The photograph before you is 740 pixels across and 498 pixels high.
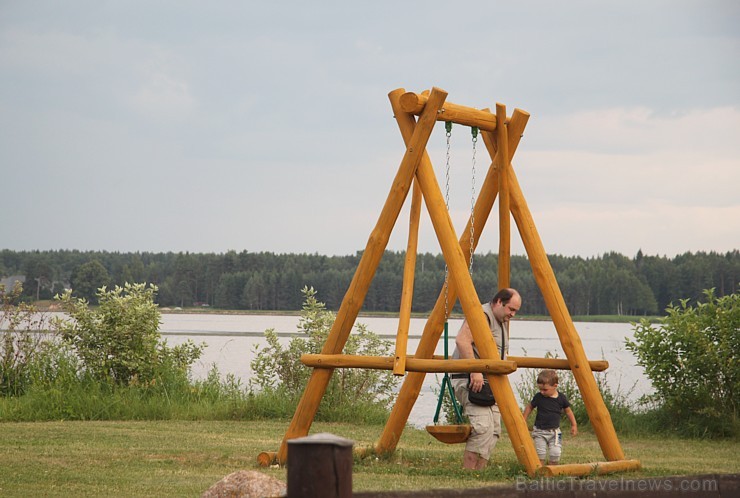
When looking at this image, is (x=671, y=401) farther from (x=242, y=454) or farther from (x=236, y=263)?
(x=236, y=263)

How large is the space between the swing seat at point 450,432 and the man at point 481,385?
0.16 metres

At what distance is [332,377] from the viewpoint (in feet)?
49.0

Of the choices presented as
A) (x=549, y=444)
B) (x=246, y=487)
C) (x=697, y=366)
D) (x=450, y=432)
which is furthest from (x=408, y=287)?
(x=697, y=366)

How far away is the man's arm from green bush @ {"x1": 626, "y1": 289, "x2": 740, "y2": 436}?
16.1 ft

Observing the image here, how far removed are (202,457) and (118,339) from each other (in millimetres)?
5386

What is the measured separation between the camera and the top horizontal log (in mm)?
9234

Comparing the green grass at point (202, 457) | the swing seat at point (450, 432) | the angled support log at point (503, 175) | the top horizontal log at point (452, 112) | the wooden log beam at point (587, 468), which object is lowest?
the green grass at point (202, 457)

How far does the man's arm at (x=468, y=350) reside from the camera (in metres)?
8.90

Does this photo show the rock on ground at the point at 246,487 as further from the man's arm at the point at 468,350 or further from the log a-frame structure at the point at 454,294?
the man's arm at the point at 468,350

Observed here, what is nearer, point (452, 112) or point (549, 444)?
point (452, 112)

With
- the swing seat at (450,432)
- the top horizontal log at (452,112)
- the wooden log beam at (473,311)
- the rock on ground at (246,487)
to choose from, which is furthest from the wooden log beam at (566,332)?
the rock on ground at (246,487)

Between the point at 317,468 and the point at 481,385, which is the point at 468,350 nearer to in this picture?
the point at 481,385

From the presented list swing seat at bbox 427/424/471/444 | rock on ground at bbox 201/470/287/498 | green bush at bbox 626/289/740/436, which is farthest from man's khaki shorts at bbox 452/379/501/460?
green bush at bbox 626/289/740/436

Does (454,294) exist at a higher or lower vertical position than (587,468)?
higher
